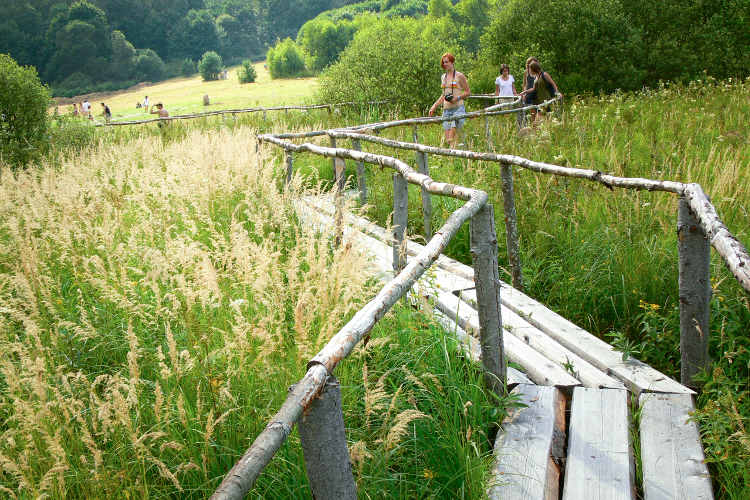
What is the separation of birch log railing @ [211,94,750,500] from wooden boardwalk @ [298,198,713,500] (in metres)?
0.22

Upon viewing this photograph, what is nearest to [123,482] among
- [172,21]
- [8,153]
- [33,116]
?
[8,153]

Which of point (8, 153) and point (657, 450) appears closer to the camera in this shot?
point (657, 450)

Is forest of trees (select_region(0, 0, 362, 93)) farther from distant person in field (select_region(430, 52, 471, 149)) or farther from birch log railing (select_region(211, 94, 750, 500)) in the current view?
birch log railing (select_region(211, 94, 750, 500))

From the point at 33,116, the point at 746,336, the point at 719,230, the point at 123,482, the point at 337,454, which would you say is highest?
the point at 33,116

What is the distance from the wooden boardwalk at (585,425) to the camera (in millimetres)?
2385

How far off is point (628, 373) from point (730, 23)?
828 inches

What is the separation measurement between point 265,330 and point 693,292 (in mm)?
2385

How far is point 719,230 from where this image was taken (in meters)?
2.41

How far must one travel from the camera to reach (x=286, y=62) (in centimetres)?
10244

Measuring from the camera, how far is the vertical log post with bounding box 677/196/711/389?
2936 mm

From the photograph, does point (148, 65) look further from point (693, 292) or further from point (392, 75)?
point (693, 292)

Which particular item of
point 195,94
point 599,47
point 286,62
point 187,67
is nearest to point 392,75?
point 599,47

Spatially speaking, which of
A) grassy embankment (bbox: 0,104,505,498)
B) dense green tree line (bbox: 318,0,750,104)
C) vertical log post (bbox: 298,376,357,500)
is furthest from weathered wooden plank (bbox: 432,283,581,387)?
dense green tree line (bbox: 318,0,750,104)

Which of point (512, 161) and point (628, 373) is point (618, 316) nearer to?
point (628, 373)
